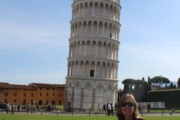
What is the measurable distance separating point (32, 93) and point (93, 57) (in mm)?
59743

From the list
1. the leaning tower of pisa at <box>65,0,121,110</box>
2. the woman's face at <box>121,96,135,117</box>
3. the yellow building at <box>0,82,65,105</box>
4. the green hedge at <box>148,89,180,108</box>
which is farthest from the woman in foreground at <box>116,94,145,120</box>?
the yellow building at <box>0,82,65,105</box>

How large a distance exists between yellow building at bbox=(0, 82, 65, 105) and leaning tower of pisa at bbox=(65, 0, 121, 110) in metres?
49.9

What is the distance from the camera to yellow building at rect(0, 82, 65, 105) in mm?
110312

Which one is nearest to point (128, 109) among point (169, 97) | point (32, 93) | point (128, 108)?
point (128, 108)

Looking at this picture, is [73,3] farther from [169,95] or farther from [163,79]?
[163,79]

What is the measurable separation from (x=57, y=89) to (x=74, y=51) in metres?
60.4

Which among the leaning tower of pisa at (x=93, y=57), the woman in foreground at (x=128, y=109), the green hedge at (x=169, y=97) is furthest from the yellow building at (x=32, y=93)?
the woman in foreground at (x=128, y=109)

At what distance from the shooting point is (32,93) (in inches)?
4520

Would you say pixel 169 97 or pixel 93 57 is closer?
pixel 93 57

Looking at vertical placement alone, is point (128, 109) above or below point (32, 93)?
above

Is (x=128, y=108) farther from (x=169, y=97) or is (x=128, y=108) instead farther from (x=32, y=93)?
(x=32, y=93)

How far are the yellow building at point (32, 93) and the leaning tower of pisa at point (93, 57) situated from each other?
4990 centimetres

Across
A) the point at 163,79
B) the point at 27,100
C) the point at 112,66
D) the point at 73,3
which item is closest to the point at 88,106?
the point at 112,66

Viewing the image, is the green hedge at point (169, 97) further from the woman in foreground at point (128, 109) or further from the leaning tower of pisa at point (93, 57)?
the woman in foreground at point (128, 109)
